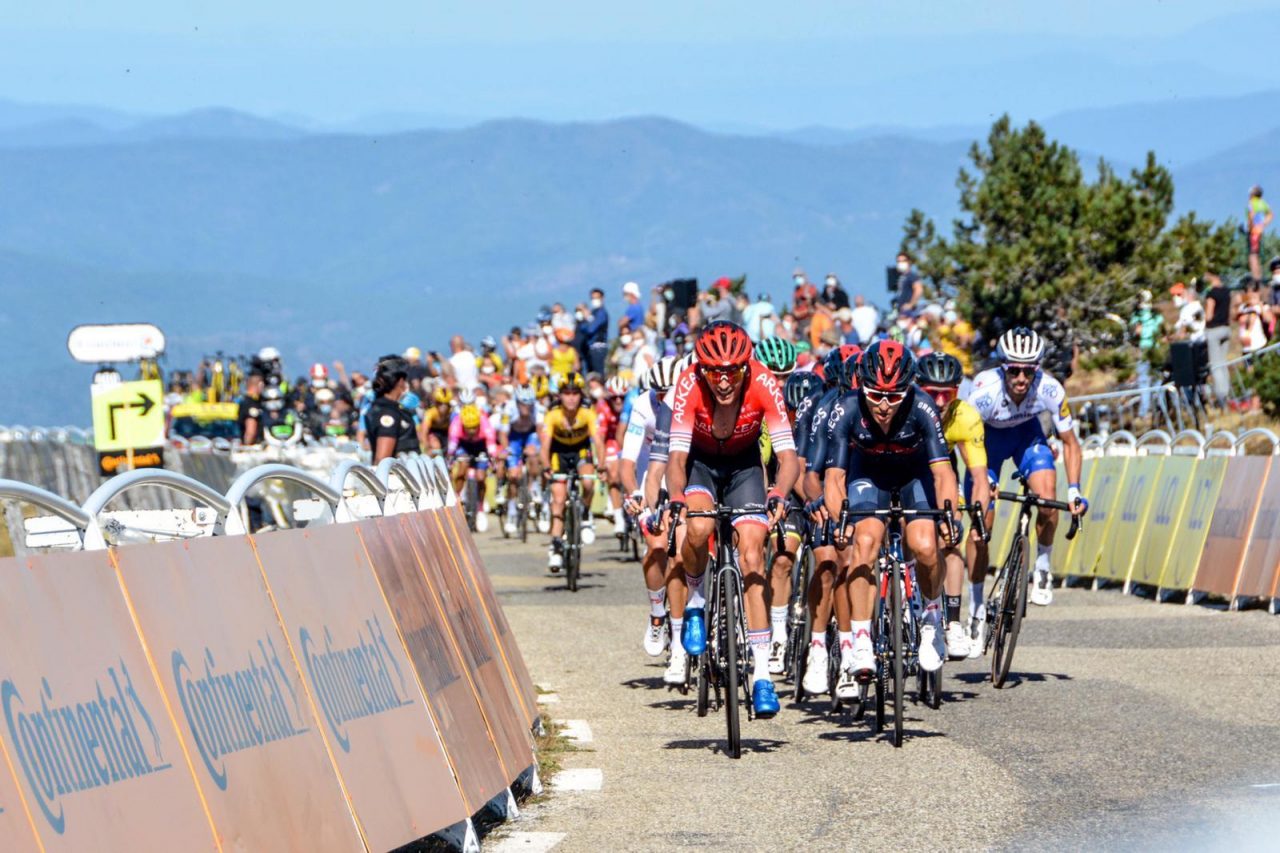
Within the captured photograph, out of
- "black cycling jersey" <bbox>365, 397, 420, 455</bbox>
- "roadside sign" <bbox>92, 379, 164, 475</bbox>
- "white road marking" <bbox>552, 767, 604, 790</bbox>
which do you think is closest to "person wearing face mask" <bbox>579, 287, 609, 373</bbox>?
"roadside sign" <bbox>92, 379, 164, 475</bbox>

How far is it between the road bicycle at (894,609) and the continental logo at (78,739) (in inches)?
197

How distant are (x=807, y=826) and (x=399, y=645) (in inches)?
65.9

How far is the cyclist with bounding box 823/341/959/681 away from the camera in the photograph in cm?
1041

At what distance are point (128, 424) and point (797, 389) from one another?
12.1 m

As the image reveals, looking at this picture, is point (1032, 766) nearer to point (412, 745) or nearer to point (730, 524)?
point (730, 524)

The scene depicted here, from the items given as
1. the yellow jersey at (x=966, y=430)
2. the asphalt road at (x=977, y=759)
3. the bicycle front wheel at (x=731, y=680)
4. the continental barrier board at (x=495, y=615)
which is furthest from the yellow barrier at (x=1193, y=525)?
the continental barrier board at (x=495, y=615)

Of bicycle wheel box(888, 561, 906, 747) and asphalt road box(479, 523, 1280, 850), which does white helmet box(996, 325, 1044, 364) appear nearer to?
asphalt road box(479, 523, 1280, 850)

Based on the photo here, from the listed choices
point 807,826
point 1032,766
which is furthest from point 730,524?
point 807,826

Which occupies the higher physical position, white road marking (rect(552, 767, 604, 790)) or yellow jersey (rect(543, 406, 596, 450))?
yellow jersey (rect(543, 406, 596, 450))

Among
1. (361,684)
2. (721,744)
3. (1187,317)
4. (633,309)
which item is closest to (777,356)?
(721,744)

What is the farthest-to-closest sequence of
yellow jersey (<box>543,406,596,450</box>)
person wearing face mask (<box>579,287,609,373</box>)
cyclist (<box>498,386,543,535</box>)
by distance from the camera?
person wearing face mask (<box>579,287,609,373</box>) → cyclist (<box>498,386,543,535</box>) → yellow jersey (<box>543,406,596,450</box>)

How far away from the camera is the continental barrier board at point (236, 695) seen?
5852mm

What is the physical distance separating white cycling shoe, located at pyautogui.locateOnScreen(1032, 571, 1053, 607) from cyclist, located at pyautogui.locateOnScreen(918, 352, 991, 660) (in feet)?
3.04

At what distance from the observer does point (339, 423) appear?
125ft
